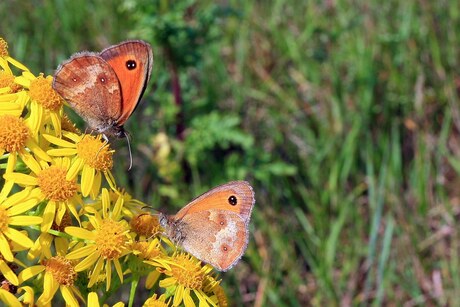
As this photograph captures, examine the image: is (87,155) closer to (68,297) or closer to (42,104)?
(42,104)

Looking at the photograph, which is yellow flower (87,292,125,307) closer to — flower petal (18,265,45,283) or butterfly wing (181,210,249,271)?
flower petal (18,265,45,283)

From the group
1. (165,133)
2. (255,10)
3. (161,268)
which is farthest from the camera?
(255,10)

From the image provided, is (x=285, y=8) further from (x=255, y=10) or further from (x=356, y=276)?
(x=356, y=276)

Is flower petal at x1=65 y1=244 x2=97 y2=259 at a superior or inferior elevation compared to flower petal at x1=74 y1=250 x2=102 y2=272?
superior

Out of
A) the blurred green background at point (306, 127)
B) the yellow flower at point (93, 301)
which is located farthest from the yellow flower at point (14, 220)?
the blurred green background at point (306, 127)

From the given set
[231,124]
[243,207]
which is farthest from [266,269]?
[243,207]

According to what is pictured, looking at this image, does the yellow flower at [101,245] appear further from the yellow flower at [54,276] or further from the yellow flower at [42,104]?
the yellow flower at [42,104]

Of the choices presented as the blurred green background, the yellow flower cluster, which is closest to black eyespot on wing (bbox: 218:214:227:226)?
the yellow flower cluster

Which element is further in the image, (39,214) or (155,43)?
(155,43)
